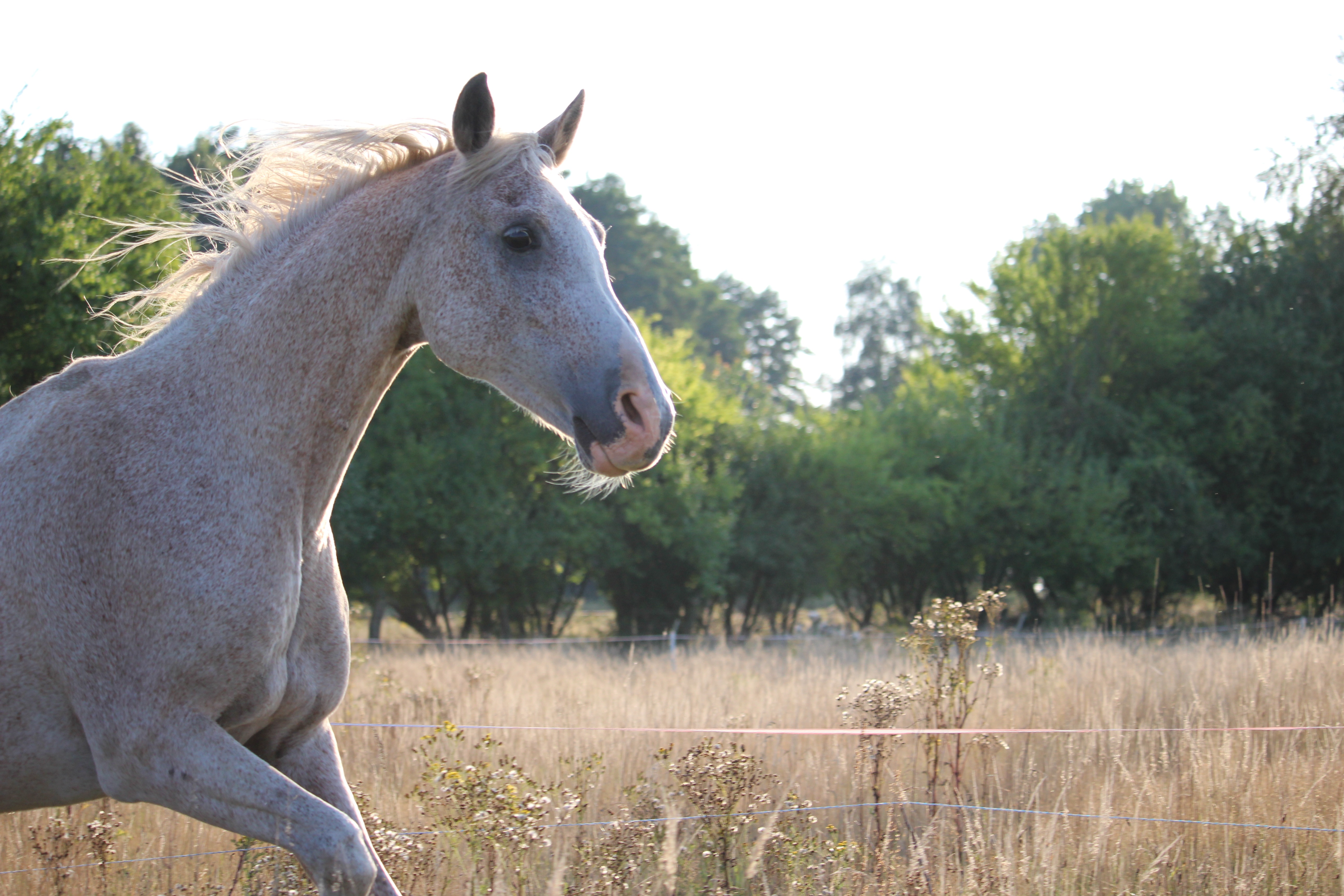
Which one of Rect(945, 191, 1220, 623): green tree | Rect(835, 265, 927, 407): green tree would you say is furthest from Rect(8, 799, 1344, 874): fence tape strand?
Rect(835, 265, 927, 407): green tree

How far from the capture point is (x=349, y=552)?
70.2 ft

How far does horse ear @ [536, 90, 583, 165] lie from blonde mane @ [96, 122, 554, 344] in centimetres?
8

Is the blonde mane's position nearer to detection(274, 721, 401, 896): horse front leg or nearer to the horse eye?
the horse eye

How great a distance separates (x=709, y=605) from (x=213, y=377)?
23946 millimetres

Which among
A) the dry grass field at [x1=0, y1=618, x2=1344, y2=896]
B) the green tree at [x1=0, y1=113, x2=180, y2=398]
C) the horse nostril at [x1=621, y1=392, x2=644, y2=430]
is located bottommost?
the dry grass field at [x1=0, y1=618, x2=1344, y2=896]

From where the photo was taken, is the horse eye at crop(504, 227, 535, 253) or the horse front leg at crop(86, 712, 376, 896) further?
the horse eye at crop(504, 227, 535, 253)

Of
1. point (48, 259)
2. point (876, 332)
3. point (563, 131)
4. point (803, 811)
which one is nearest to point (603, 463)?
point (563, 131)

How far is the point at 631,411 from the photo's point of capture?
7.54 feet

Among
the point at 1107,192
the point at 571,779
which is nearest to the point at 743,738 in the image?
the point at 571,779

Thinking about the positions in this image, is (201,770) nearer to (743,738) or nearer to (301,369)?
(301,369)

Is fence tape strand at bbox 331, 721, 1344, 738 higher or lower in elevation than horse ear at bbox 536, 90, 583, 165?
lower

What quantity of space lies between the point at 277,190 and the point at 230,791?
1740mm

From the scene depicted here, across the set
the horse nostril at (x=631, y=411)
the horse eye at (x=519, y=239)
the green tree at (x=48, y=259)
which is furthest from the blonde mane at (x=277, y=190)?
the green tree at (x=48, y=259)

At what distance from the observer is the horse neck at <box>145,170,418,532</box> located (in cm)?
254
